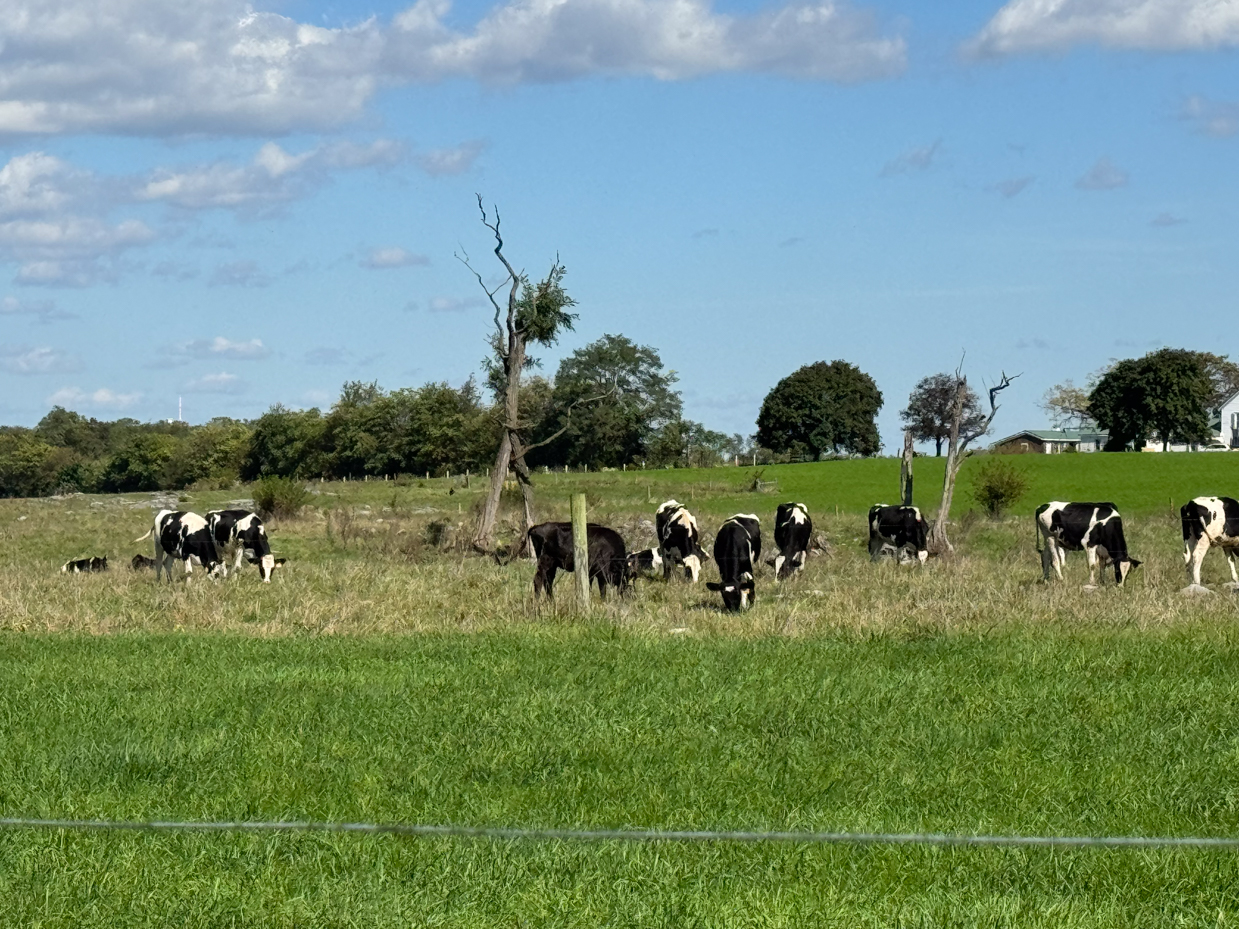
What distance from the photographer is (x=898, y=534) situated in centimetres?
3362

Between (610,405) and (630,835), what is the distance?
334ft

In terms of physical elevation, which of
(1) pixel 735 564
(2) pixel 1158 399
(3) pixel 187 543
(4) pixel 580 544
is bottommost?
(1) pixel 735 564

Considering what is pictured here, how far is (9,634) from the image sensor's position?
1772 centimetres

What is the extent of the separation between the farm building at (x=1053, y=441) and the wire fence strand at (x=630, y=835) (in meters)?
133

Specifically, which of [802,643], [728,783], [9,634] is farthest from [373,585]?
[728,783]

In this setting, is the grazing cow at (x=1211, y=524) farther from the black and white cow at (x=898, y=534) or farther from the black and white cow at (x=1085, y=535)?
the black and white cow at (x=898, y=534)

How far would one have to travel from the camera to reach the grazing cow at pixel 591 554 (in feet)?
74.0

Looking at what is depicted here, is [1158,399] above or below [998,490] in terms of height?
above

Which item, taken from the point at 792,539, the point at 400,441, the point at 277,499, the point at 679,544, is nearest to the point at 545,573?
the point at 679,544

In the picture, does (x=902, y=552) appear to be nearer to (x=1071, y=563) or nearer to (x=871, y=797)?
(x=1071, y=563)

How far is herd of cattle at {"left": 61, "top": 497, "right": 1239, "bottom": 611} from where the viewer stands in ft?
75.1

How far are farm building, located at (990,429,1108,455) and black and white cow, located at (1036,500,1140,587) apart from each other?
11263 centimetres

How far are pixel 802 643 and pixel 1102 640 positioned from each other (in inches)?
125

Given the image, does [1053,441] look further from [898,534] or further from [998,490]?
[898,534]
